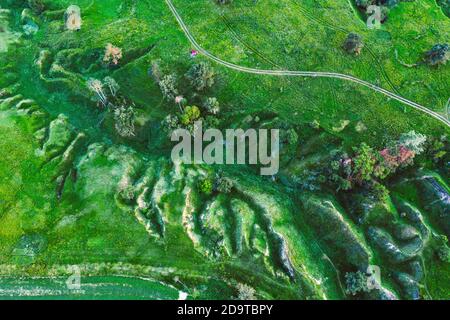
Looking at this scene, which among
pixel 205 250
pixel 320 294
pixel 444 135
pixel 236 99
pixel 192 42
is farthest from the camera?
pixel 192 42

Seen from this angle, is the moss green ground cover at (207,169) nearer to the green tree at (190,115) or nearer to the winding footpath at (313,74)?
the winding footpath at (313,74)

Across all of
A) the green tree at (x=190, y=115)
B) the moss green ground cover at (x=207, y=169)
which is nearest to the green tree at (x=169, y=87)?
the moss green ground cover at (x=207, y=169)

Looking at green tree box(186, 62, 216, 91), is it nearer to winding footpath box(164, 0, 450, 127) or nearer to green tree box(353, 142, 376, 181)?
winding footpath box(164, 0, 450, 127)

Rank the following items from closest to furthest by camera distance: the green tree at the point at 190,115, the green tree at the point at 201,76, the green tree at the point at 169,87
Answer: the green tree at the point at 190,115, the green tree at the point at 169,87, the green tree at the point at 201,76

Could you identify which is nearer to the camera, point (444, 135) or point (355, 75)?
point (444, 135)

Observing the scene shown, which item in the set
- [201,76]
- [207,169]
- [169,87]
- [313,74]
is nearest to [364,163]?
[313,74]

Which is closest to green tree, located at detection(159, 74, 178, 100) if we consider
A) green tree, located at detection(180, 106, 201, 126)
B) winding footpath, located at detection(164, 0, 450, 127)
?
green tree, located at detection(180, 106, 201, 126)

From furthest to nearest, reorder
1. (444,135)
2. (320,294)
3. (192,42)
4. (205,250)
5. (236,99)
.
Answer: (192,42) → (236,99) → (444,135) → (205,250) → (320,294)

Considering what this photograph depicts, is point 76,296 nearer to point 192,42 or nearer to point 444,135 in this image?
point 192,42
